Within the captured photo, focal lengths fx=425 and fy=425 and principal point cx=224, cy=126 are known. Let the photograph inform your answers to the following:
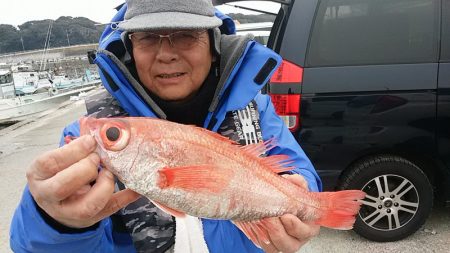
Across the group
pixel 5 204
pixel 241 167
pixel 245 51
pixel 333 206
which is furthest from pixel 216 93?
pixel 5 204

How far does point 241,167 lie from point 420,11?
301cm

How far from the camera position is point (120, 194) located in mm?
1521

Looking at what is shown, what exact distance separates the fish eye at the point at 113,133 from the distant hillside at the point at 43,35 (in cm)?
10894

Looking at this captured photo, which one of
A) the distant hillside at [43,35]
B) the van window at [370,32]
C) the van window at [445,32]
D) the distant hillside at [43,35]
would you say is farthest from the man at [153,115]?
the distant hillside at [43,35]

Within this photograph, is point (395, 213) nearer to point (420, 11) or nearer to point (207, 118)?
point (420, 11)

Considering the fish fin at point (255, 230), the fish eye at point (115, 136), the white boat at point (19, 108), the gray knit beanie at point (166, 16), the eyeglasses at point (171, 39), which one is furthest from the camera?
the white boat at point (19, 108)

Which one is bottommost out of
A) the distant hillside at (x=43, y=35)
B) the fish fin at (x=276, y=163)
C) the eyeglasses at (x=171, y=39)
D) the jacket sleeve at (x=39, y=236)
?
the jacket sleeve at (x=39, y=236)

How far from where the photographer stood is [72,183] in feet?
4.33

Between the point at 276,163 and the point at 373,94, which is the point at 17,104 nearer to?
the point at 373,94

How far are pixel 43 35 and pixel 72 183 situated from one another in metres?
117

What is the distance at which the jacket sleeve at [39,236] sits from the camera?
4.92 feet

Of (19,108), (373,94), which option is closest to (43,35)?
(19,108)

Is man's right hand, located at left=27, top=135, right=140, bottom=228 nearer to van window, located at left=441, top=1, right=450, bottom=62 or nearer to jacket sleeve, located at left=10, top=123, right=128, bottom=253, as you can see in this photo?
jacket sleeve, located at left=10, top=123, right=128, bottom=253

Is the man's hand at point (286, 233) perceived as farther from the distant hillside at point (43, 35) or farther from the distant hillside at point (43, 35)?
the distant hillside at point (43, 35)
